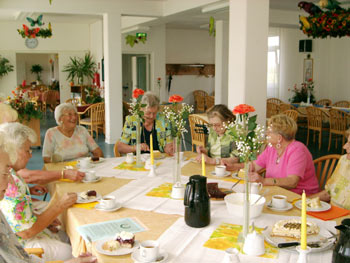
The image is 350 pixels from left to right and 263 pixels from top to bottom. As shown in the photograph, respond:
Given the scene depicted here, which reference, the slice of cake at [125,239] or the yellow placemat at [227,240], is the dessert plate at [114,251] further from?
the yellow placemat at [227,240]

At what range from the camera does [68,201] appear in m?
2.26

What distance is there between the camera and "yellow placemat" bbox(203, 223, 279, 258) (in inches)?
67.0

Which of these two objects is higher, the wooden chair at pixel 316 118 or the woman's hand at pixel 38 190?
the wooden chair at pixel 316 118

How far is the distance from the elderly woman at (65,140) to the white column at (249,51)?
6.82ft

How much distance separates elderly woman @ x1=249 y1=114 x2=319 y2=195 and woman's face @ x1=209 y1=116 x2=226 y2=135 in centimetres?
57

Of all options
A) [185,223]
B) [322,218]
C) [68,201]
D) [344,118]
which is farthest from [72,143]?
[344,118]

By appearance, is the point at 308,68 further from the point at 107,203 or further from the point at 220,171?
the point at 107,203

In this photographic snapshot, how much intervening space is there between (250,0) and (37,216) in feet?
11.7

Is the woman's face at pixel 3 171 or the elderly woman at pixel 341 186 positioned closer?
the woman's face at pixel 3 171

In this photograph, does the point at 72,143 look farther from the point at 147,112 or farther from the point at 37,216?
the point at 37,216

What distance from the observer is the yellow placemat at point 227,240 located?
1.70 metres

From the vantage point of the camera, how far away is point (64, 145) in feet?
11.9

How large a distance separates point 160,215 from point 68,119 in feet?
6.03

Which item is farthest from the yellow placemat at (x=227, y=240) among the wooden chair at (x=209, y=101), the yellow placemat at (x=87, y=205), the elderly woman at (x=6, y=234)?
the wooden chair at (x=209, y=101)
